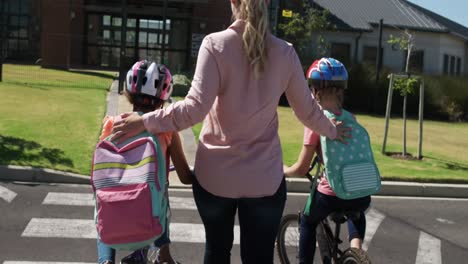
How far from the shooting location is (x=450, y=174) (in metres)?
10.3

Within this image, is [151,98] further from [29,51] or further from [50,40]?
[29,51]

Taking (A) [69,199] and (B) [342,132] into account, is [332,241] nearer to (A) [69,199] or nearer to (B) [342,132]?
(B) [342,132]

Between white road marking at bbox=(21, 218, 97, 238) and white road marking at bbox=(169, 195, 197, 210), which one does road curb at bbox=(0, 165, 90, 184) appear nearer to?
white road marking at bbox=(169, 195, 197, 210)

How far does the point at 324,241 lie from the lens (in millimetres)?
4090

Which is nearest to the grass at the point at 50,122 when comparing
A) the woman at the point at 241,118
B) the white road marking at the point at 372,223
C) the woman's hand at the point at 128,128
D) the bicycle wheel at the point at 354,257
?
the white road marking at the point at 372,223

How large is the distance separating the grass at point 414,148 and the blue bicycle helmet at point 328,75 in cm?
622

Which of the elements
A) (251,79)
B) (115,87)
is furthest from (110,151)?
(115,87)

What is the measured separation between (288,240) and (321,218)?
29.6 inches

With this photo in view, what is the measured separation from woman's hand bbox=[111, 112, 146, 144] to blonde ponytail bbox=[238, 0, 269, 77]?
626mm

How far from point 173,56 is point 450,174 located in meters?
24.1

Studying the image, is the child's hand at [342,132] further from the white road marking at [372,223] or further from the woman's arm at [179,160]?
the white road marking at [372,223]

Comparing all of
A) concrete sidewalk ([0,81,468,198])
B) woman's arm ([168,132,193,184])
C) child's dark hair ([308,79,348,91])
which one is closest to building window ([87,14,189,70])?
concrete sidewalk ([0,81,468,198])

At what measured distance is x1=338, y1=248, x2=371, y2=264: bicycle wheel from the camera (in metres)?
3.70

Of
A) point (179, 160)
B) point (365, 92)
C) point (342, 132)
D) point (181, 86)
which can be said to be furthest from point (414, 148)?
point (179, 160)
